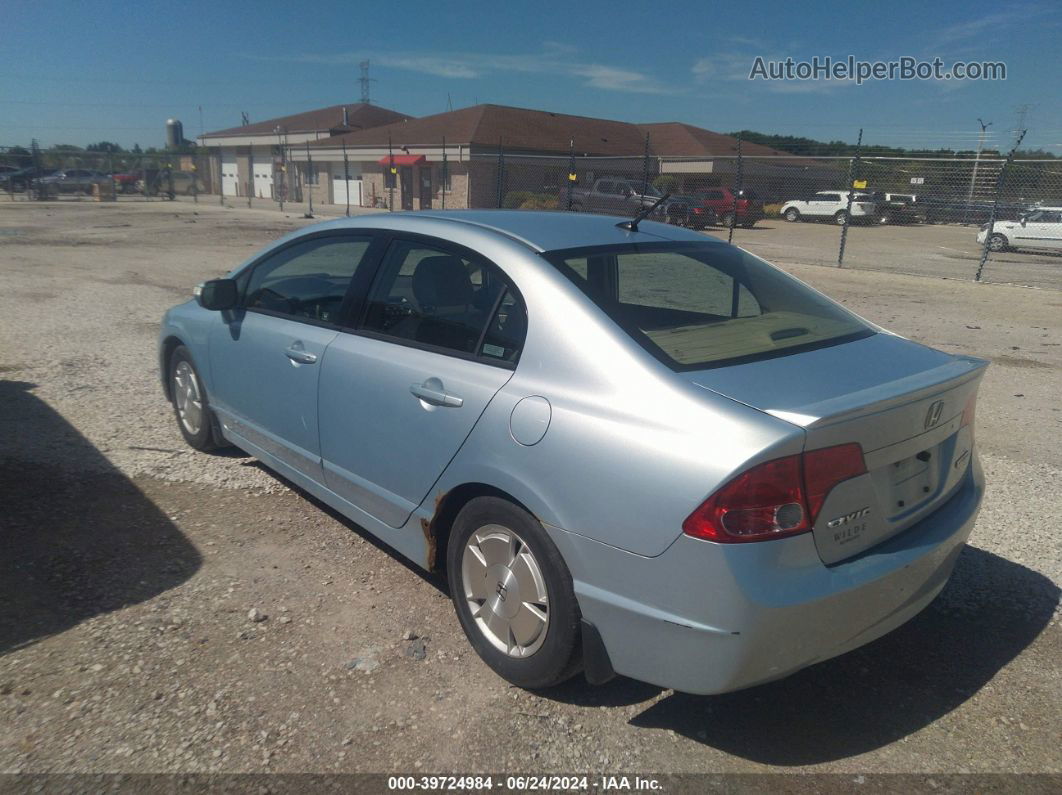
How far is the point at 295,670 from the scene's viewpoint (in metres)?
2.95

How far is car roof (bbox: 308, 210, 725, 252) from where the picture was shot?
320 cm

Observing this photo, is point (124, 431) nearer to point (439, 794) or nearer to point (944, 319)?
point (439, 794)

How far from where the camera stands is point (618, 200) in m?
27.5

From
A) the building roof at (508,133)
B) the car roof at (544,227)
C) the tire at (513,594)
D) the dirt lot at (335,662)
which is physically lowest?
the dirt lot at (335,662)

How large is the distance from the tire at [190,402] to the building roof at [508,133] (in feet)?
106

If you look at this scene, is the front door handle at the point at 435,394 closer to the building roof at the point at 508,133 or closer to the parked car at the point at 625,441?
the parked car at the point at 625,441

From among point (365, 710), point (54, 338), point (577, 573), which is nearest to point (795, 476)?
point (577, 573)

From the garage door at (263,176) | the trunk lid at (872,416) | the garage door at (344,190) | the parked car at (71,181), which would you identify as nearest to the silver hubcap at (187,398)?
the trunk lid at (872,416)

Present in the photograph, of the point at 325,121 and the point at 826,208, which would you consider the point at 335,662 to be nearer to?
the point at 826,208

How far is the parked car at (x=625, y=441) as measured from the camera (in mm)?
2260

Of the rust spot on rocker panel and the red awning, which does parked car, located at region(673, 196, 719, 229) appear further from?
the rust spot on rocker panel

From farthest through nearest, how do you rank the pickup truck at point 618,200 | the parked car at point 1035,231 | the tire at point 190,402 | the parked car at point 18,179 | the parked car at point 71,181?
the parked car at point 71,181, the parked car at point 18,179, the pickup truck at point 618,200, the parked car at point 1035,231, the tire at point 190,402

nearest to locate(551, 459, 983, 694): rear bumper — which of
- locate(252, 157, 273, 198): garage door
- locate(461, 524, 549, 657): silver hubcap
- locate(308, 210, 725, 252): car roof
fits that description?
locate(461, 524, 549, 657): silver hubcap

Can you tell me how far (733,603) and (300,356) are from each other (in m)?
2.36
